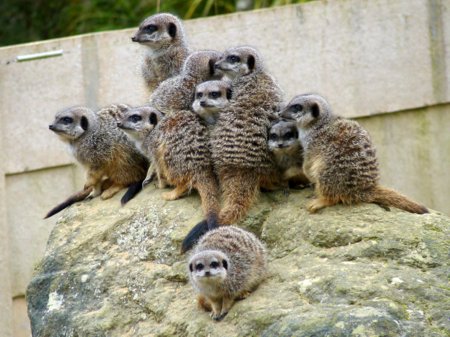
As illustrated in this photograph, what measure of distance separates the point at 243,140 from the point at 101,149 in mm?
1020

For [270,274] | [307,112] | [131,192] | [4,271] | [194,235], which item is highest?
[307,112]

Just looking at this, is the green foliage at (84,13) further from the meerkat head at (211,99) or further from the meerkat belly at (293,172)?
the meerkat belly at (293,172)

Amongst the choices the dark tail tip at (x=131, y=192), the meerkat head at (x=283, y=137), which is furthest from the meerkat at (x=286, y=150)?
the dark tail tip at (x=131, y=192)

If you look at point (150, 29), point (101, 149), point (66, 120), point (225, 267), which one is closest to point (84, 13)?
point (150, 29)

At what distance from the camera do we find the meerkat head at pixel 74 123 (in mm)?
6574

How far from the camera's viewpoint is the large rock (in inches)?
193

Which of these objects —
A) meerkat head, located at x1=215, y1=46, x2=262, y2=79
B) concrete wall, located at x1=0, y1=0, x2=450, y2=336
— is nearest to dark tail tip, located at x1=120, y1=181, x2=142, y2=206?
meerkat head, located at x1=215, y1=46, x2=262, y2=79

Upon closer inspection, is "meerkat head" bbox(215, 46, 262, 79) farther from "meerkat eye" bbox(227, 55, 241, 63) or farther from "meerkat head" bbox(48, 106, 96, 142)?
"meerkat head" bbox(48, 106, 96, 142)

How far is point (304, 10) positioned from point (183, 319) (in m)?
4.11

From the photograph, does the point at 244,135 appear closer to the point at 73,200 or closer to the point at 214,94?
the point at 214,94

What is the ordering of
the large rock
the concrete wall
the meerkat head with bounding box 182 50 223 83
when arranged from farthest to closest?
the concrete wall → the meerkat head with bounding box 182 50 223 83 → the large rock

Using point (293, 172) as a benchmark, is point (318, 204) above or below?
below

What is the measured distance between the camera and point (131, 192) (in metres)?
6.47

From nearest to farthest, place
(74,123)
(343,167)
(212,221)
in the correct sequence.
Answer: (343,167) → (212,221) → (74,123)
